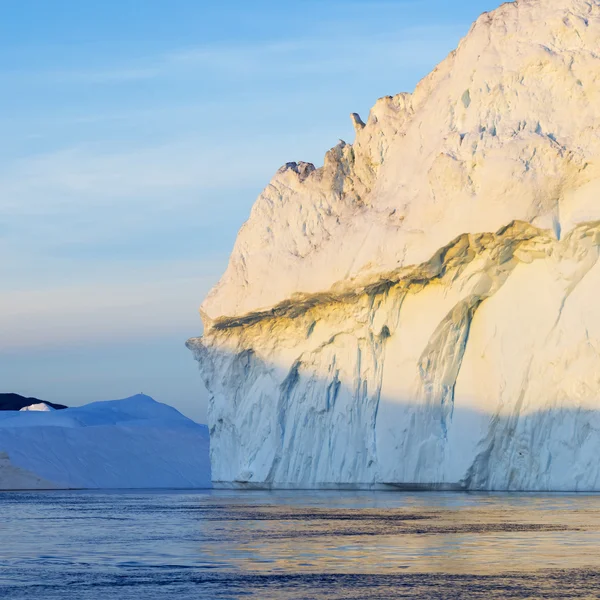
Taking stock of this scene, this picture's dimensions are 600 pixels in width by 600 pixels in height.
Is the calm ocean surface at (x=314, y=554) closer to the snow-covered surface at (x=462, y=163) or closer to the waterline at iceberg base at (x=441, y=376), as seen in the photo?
the waterline at iceberg base at (x=441, y=376)

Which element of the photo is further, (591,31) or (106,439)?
(106,439)

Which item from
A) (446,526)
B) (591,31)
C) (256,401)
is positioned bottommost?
(446,526)

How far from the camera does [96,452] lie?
2159 inches

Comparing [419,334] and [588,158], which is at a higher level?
[588,158]

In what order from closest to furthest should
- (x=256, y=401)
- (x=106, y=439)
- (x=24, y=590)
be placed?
(x=24, y=590)
(x=256, y=401)
(x=106, y=439)

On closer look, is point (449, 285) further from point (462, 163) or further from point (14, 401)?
point (14, 401)

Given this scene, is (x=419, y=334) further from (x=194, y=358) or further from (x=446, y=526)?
(x=446, y=526)

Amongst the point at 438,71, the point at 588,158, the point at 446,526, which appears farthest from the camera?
the point at 438,71

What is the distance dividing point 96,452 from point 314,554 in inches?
1702

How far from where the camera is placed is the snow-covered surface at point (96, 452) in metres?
52.5

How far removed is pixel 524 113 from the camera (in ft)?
99.9

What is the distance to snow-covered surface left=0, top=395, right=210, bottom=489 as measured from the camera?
52500 mm

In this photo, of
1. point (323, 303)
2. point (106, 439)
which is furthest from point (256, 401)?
point (106, 439)

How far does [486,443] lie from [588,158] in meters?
8.02
